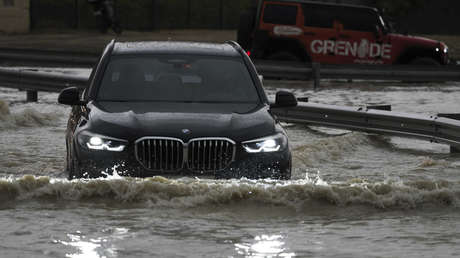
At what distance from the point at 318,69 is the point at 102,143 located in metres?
17.8

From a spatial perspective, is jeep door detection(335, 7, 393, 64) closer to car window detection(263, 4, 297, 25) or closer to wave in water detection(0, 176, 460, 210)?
car window detection(263, 4, 297, 25)

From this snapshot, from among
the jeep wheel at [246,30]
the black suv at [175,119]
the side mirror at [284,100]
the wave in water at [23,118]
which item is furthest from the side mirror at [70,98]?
the jeep wheel at [246,30]

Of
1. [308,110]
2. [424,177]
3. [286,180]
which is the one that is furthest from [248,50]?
[286,180]

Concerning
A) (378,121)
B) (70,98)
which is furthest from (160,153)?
(378,121)

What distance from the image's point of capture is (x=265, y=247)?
831 cm

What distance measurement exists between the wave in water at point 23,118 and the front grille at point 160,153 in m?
8.52

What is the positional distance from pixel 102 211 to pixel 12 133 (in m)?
7.51

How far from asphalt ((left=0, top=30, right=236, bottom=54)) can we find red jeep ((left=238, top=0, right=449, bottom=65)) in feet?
41.5

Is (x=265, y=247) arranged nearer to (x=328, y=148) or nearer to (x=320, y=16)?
(x=328, y=148)

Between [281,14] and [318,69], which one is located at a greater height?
[281,14]

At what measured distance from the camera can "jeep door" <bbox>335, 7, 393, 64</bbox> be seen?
3059 cm

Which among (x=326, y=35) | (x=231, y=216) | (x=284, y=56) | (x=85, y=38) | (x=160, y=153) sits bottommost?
(x=85, y=38)

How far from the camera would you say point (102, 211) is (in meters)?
9.84

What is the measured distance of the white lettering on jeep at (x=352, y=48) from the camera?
30703mm
